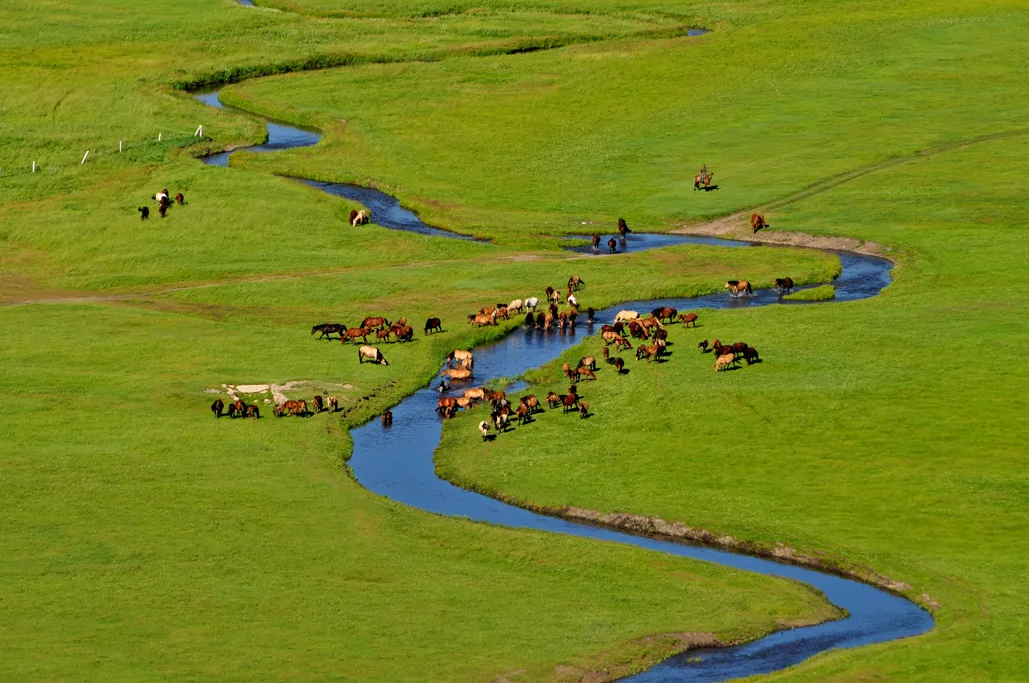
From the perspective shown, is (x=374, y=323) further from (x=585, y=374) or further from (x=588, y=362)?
(x=585, y=374)

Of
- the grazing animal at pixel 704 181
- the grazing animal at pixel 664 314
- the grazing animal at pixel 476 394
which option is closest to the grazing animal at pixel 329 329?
the grazing animal at pixel 476 394

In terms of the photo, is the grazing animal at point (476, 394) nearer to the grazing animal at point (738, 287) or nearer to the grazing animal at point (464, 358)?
the grazing animal at point (464, 358)

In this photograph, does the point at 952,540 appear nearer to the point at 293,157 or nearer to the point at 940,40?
the point at 293,157

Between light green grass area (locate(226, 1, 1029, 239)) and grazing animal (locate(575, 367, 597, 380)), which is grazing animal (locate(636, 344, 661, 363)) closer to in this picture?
grazing animal (locate(575, 367, 597, 380))

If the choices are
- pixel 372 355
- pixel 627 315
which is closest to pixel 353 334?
pixel 372 355

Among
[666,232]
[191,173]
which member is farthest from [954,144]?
[191,173]

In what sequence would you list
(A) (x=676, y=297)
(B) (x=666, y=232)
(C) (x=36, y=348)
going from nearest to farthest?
1. (C) (x=36, y=348)
2. (A) (x=676, y=297)
3. (B) (x=666, y=232)

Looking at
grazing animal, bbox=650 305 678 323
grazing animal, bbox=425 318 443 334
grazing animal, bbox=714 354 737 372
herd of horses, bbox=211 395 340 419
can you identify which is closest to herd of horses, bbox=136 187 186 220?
grazing animal, bbox=425 318 443 334

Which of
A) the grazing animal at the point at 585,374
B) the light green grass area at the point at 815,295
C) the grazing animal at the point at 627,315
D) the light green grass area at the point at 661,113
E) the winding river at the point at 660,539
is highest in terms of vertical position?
the light green grass area at the point at 661,113
